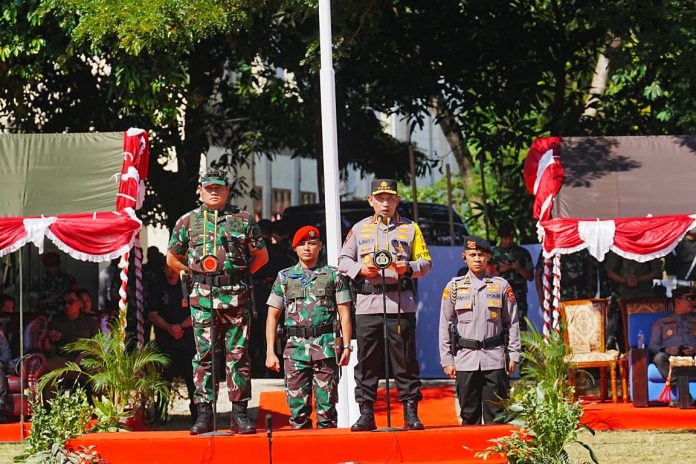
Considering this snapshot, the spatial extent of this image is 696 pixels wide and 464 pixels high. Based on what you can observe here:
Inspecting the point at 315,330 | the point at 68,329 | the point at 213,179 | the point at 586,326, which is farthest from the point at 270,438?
the point at 586,326

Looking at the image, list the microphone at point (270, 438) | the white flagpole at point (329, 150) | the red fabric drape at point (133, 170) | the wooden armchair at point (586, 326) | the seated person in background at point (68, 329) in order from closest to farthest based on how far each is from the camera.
A: 1. the microphone at point (270, 438)
2. the white flagpole at point (329, 150)
3. the red fabric drape at point (133, 170)
4. the seated person in background at point (68, 329)
5. the wooden armchair at point (586, 326)

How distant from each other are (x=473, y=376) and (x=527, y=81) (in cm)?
919

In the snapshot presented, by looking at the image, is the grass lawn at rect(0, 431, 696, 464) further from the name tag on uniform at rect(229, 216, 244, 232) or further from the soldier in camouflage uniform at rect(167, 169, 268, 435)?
the name tag on uniform at rect(229, 216, 244, 232)

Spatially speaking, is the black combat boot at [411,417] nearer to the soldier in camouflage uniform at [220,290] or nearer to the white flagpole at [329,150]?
the soldier in camouflage uniform at [220,290]

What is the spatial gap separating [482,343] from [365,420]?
1.62 meters

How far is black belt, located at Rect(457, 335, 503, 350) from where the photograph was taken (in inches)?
451

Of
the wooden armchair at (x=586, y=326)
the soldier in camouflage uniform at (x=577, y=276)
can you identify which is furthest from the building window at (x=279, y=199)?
the wooden armchair at (x=586, y=326)

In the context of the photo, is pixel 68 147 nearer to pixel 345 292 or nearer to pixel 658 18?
pixel 345 292

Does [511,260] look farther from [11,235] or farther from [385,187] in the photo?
[385,187]

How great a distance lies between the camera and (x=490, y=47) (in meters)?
20.0

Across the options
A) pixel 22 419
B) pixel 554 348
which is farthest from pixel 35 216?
pixel 554 348

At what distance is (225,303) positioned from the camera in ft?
33.7

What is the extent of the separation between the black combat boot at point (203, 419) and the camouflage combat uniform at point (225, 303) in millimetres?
60

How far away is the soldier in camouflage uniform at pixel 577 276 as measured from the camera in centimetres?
1719
